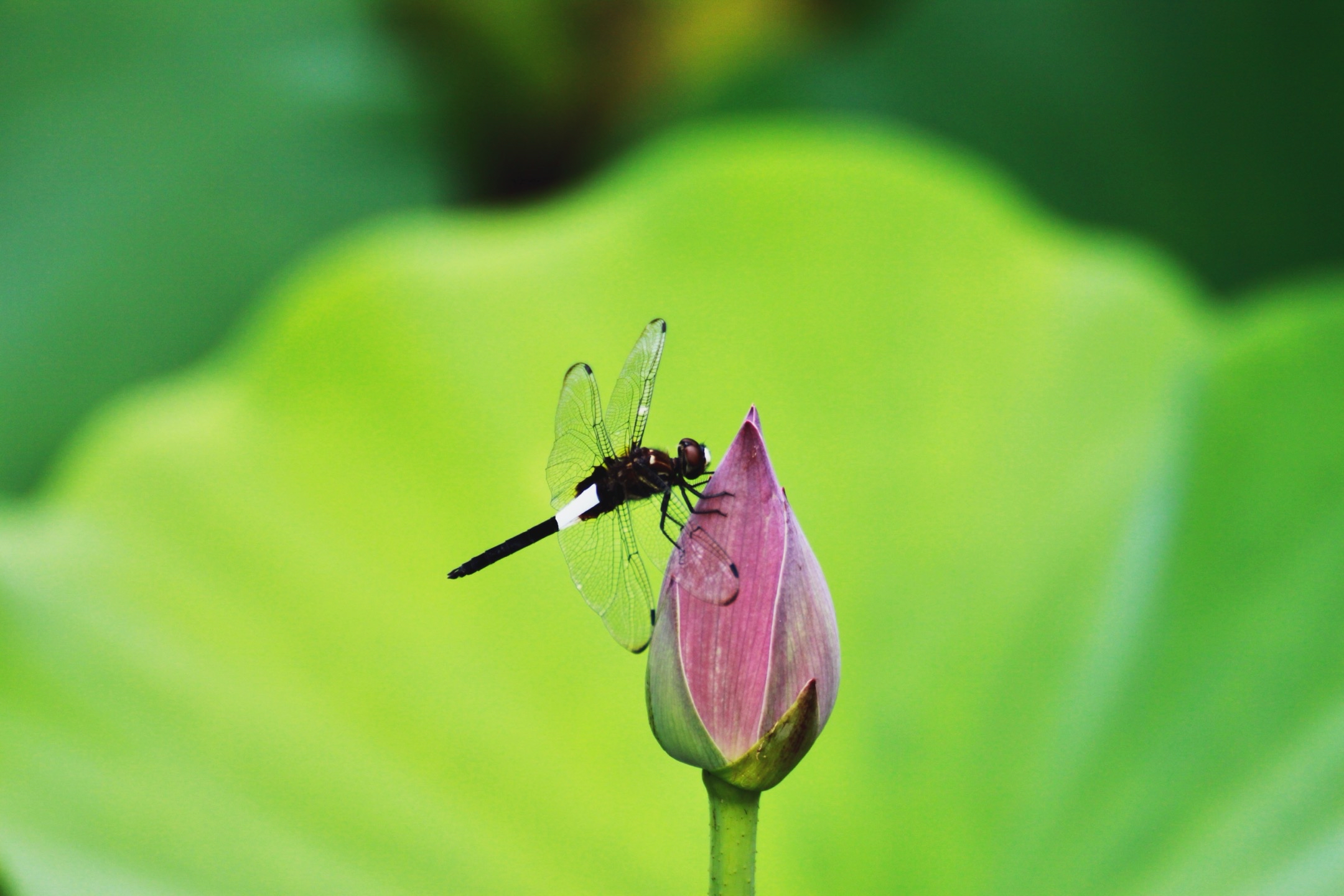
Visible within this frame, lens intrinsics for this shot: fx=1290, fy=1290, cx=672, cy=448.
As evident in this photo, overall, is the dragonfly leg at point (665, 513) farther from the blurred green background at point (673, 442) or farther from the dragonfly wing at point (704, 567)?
the blurred green background at point (673, 442)

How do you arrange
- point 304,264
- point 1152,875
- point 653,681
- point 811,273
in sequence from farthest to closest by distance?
point 304,264 < point 811,273 < point 1152,875 < point 653,681

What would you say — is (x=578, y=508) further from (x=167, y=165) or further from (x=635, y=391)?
(x=167, y=165)

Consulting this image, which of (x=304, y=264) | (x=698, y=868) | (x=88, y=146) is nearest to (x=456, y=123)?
(x=304, y=264)

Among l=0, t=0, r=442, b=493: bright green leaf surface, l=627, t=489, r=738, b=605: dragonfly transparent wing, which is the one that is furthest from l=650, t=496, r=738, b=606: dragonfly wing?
l=0, t=0, r=442, b=493: bright green leaf surface

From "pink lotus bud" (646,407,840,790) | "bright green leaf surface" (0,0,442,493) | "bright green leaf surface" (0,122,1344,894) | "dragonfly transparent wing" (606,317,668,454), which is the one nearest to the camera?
"pink lotus bud" (646,407,840,790)

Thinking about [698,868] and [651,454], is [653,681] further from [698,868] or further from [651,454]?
[698,868]

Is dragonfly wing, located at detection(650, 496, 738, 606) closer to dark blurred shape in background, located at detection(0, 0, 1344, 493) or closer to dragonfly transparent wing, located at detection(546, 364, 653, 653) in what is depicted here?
dragonfly transparent wing, located at detection(546, 364, 653, 653)

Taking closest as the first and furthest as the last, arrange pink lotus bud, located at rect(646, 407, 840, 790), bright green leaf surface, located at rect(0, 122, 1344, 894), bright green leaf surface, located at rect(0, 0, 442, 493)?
pink lotus bud, located at rect(646, 407, 840, 790) → bright green leaf surface, located at rect(0, 122, 1344, 894) → bright green leaf surface, located at rect(0, 0, 442, 493)
